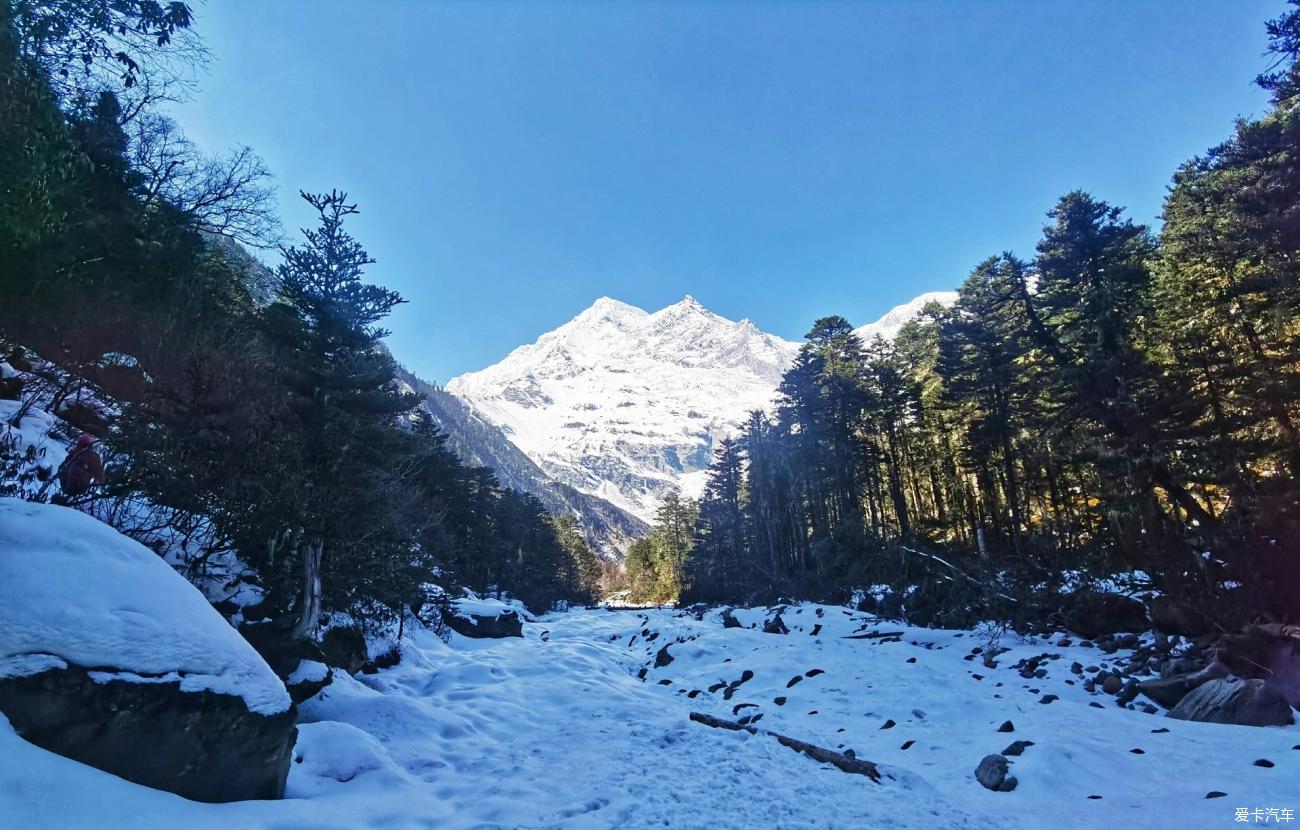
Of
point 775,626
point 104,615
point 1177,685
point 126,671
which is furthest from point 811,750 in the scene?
point 775,626

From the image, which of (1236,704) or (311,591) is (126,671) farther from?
(1236,704)

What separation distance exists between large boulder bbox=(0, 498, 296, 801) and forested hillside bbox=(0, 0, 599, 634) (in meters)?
3.67

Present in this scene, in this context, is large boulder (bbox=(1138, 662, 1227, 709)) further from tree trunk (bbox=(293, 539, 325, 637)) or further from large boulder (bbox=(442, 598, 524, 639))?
large boulder (bbox=(442, 598, 524, 639))

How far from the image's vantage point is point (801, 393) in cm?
4009

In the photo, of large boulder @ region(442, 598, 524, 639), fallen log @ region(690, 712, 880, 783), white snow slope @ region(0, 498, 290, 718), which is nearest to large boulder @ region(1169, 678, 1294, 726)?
fallen log @ region(690, 712, 880, 783)

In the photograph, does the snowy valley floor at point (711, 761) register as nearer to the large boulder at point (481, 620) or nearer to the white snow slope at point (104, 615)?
the white snow slope at point (104, 615)

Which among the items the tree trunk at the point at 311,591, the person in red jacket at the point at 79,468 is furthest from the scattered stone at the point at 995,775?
the person in red jacket at the point at 79,468

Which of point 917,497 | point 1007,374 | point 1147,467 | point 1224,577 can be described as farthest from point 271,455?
point 917,497

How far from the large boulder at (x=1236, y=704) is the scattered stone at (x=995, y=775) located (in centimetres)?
405

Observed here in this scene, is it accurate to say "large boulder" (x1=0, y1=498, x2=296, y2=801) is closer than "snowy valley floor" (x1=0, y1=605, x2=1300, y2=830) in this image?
Yes

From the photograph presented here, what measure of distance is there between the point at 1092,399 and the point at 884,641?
9983 millimetres

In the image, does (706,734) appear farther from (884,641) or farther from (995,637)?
(995,637)

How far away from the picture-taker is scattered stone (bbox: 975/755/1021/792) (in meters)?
6.84

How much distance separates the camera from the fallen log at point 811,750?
7.29 m
